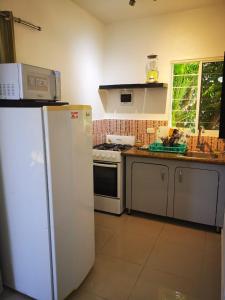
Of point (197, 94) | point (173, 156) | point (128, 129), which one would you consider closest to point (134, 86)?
point (128, 129)

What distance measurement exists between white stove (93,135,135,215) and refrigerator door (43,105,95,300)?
3.61ft

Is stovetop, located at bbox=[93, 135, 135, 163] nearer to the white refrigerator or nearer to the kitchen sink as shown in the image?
the kitchen sink

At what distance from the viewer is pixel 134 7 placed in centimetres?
287

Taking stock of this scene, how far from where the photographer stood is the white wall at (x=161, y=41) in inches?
113

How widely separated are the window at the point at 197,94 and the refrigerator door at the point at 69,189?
6.26ft

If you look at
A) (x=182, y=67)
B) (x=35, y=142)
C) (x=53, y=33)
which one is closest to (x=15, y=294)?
(x=35, y=142)

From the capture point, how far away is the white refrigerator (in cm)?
148

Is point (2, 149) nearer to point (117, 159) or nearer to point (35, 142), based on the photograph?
point (35, 142)

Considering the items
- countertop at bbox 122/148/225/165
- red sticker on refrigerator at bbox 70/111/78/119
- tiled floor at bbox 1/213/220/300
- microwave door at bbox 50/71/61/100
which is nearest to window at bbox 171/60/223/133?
countertop at bbox 122/148/225/165

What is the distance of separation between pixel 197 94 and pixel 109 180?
170cm

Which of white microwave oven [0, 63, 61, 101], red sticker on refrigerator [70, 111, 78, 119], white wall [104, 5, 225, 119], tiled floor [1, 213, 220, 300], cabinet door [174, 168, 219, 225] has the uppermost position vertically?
white wall [104, 5, 225, 119]

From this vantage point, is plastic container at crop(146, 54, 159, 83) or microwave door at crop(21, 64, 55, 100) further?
plastic container at crop(146, 54, 159, 83)

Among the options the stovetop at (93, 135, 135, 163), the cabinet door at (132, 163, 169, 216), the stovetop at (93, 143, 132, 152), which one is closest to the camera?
the cabinet door at (132, 163, 169, 216)

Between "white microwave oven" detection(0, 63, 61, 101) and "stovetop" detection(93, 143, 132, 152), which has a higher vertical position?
"white microwave oven" detection(0, 63, 61, 101)
